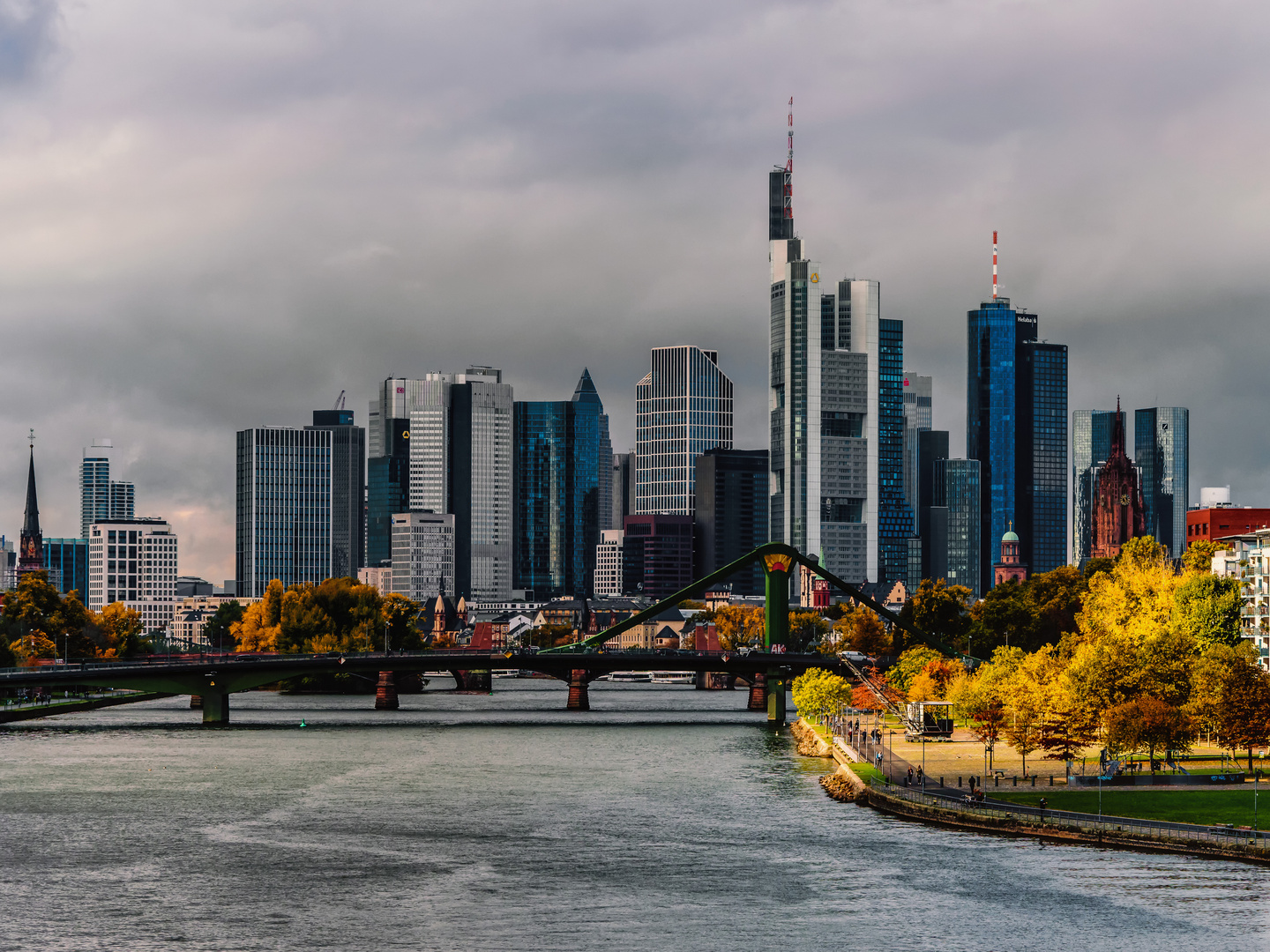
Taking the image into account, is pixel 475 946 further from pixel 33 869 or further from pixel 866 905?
pixel 33 869

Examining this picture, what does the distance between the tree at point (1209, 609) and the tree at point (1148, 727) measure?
25.9 m

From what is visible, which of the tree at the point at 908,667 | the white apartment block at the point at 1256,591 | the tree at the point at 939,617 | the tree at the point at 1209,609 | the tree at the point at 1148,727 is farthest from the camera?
the tree at the point at 939,617

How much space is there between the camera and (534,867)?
65.3 m

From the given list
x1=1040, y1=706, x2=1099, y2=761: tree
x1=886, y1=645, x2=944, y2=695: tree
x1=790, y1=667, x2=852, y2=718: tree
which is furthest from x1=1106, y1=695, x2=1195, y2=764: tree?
x1=886, y1=645, x2=944, y2=695: tree

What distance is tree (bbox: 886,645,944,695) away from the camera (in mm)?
147500

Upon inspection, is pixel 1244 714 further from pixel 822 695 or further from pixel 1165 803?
pixel 822 695

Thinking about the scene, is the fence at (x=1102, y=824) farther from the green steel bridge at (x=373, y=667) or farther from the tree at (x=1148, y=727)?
the green steel bridge at (x=373, y=667)

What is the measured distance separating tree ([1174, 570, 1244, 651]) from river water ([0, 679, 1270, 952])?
28101 millimetres

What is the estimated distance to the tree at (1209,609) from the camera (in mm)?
113125

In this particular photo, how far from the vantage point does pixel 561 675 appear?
6722 inches

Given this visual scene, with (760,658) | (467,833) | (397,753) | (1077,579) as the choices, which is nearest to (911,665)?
(760,658)

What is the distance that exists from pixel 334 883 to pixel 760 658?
8425 centimetres

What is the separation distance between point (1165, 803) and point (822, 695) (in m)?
61.5

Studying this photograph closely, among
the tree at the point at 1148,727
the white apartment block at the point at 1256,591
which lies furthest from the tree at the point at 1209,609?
the tree at the point at 1148,727
